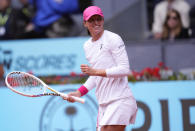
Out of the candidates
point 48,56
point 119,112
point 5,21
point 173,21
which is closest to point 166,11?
point 173,21

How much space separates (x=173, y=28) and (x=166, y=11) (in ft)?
1.11

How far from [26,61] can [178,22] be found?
2863 millimetres

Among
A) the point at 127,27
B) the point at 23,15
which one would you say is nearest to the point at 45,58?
the point at 23,15

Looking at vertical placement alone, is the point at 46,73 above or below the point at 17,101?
above

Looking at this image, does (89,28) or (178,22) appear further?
(178,22)

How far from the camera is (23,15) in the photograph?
8875mm

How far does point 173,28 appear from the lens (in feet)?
27.2

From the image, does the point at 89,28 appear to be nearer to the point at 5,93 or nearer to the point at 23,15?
the point at 5,93

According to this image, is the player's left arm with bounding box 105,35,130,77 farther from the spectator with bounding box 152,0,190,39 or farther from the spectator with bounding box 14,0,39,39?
the spectator with bounding box 14,0,39,39

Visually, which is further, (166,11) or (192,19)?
(192,19)

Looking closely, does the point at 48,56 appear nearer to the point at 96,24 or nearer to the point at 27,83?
the point at 27,83

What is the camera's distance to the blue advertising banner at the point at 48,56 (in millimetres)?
8242

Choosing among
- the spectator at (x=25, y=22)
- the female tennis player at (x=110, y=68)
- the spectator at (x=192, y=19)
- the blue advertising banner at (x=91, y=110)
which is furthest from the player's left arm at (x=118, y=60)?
the spectator at (x=25, y=22)

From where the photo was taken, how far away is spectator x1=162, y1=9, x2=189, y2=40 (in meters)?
8.27
